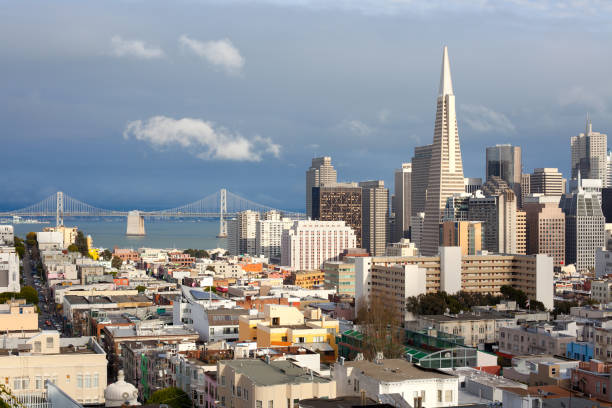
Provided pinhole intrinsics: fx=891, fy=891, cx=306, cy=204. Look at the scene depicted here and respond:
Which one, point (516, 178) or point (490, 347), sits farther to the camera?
point (516, 178)

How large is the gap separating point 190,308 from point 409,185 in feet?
380

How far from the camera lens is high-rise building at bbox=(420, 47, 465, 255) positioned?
96188 mm

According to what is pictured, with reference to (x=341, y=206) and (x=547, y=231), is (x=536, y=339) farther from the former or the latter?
(x=341, y=206)

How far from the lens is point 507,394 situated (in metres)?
14.7

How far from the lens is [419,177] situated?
136250 millimetres

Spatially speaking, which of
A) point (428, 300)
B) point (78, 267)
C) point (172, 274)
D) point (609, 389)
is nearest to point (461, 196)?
point (172, 274)

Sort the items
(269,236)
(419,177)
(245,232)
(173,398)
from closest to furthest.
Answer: (173,398) < (269,236) < (245,232) < (419,177)

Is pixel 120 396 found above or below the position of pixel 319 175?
below

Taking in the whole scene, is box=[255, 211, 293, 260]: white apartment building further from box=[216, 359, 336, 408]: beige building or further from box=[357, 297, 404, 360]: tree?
box=[216, 359, 336, 408]: beige building

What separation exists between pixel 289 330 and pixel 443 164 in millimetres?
75215

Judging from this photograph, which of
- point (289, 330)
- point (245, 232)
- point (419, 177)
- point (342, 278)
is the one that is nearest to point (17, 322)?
point (289, 330)

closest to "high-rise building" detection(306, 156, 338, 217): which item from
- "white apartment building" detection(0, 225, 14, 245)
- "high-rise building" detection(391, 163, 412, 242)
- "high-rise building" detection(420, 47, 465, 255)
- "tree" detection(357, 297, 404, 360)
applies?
"high-rise building" detection(391, 163, 412, 242)

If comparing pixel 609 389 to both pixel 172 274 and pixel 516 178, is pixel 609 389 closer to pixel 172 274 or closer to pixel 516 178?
pixel 172 274

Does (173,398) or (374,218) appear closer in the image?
(173,398)
